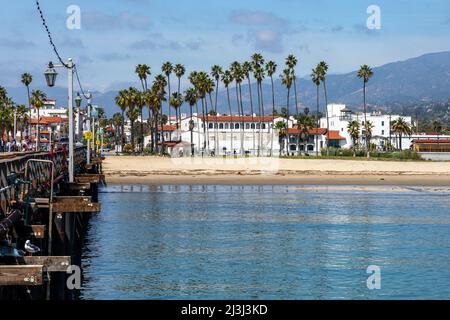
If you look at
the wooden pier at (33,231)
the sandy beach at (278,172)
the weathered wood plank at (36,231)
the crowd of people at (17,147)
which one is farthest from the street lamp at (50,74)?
the sandy beach at (278,172)

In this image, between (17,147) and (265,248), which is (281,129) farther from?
(265,248)

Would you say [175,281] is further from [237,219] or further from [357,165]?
[357,165]

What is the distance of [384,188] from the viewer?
7312 cm

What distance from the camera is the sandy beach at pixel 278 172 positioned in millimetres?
80812

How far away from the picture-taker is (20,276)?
38.3 ft

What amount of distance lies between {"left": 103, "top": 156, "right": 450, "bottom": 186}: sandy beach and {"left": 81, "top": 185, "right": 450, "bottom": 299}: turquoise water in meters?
21.1

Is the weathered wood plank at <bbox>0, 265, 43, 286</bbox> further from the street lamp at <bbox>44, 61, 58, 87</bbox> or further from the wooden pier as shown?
the street lamp at <bbox>44, 61, 58, 87</bbox>

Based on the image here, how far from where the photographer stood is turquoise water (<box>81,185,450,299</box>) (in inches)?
933

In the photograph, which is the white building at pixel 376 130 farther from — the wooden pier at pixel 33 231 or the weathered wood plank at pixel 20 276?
the weathered wood plank at pixel 20 276

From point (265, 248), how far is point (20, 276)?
21462 millimetres

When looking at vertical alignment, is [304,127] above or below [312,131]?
above

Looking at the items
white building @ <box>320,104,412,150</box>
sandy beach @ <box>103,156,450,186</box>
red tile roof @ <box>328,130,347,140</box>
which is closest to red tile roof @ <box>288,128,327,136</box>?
red tile roof @ <box>328,130,347,140</box>

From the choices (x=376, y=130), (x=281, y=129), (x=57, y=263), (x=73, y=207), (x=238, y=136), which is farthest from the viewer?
(x=376, y=130)

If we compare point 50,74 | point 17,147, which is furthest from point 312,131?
point 50,74
